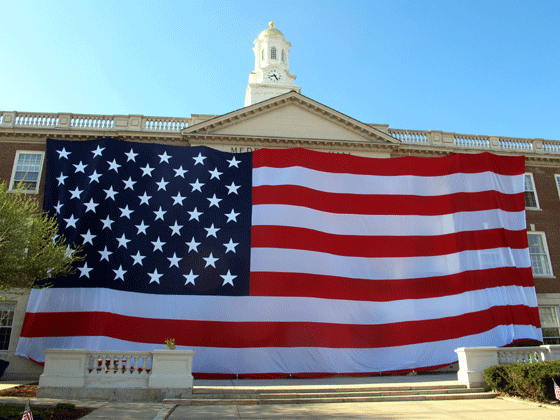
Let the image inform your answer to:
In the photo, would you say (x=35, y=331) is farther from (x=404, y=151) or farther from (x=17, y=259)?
(x=404, y=151)

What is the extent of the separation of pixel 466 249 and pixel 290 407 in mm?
9409

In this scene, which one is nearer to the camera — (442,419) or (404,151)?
(442,419)

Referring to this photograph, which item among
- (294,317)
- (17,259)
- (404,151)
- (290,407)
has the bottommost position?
(290,407)

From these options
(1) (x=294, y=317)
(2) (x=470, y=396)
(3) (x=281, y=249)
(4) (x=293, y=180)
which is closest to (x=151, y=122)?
(4) (x=293, y=180)

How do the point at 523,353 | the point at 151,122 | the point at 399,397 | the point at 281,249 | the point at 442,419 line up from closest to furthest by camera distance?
the point at 442,419
the point at 399,397
the point at 523,353
the point at 281,249
the point at 151,122

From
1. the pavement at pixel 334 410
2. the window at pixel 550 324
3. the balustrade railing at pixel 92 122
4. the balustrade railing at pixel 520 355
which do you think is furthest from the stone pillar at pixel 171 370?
the window at pixel 550 324

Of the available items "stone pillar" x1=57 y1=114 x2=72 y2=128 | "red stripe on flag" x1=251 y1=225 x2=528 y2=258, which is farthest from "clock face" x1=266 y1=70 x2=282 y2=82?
"red stripe on flag" x1=251 y1=225 x2=528 y2=258

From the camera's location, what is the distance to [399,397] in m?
11.5

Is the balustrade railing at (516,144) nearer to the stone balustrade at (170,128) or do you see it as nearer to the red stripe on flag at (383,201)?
the stone balustrade at (170,128)

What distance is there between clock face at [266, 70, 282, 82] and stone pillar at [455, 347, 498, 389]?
34.5 meters

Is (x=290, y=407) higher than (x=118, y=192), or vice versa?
(x=118, y=192)

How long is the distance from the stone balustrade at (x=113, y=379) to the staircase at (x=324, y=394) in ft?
1.66

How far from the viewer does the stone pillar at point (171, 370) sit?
37.2 ft

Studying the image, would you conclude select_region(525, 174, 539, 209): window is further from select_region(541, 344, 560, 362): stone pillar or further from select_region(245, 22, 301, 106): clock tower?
select_region(245, 22, 301, 106): clock tower
